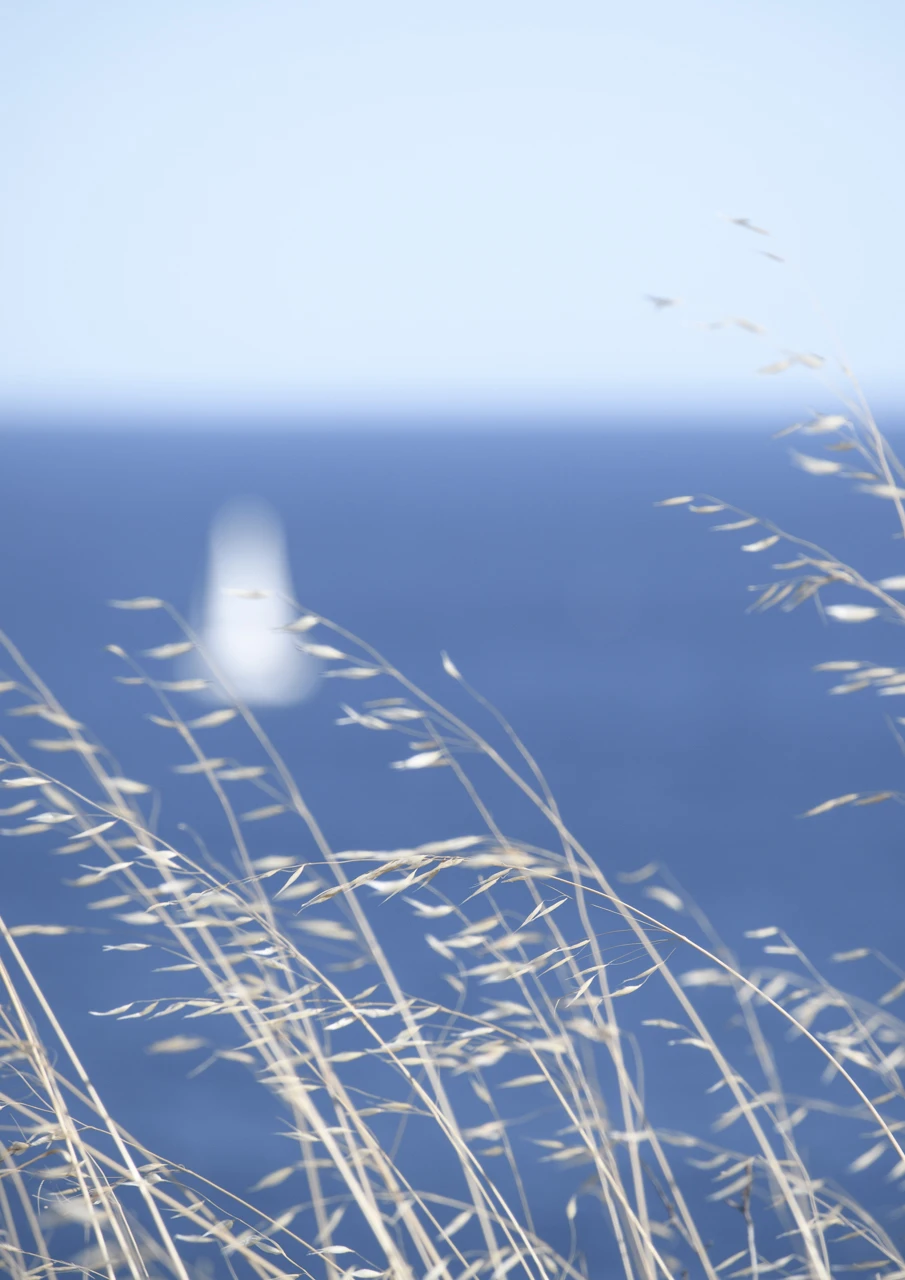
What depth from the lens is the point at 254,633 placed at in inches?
1023

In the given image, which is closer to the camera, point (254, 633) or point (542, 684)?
point (542, 684)

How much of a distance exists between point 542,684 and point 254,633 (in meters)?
6.81

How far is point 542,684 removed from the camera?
24.2 m

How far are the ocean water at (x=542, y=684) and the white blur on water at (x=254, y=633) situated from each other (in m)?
0.79

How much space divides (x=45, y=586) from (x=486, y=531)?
2066 cm

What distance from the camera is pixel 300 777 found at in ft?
57.4

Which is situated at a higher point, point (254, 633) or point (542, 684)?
point (254, 633)

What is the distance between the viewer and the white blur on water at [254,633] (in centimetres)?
2302

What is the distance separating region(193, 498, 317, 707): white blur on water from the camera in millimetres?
23016

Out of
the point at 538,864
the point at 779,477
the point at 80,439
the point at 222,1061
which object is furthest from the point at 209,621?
the point at 80,439

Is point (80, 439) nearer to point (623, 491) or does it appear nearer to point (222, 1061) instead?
point (623, 491)

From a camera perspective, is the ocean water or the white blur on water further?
the white blur on water

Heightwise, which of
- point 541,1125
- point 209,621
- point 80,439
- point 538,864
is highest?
point 80,439

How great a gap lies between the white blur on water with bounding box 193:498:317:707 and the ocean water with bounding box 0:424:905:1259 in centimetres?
79
